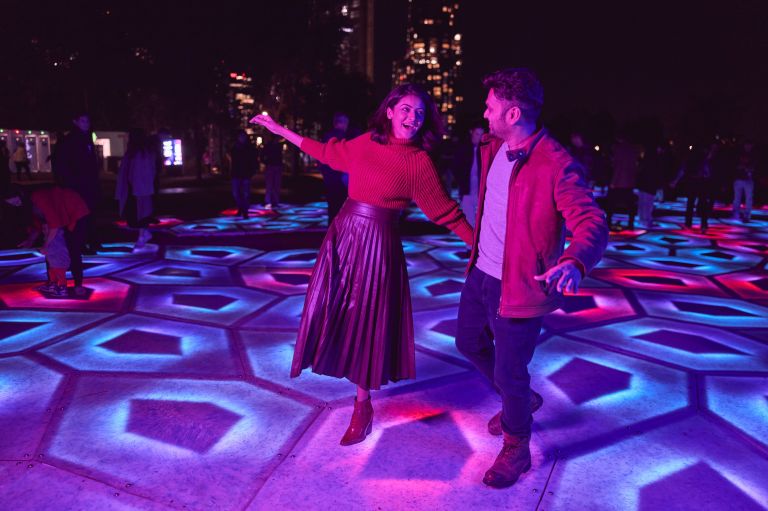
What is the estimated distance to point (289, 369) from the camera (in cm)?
429

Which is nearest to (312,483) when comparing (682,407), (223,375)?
(223,375)

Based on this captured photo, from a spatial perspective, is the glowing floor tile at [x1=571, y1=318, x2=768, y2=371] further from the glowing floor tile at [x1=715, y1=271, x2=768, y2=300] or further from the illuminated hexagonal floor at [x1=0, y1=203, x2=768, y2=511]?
the glowing floor tile at [x1=715, y1=271, x2=768, y2=300]

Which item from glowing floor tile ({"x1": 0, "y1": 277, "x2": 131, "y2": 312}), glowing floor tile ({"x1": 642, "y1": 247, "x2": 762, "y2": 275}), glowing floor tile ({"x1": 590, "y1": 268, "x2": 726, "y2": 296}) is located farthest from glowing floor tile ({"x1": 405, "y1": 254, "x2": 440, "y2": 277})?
glowing floor tile ({"x1": 0, "y1": 277, "x2": 131, "y2": 312})

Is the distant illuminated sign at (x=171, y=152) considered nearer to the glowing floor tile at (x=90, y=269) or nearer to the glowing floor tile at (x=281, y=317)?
the glowing floor tile at (x=90, y=269)

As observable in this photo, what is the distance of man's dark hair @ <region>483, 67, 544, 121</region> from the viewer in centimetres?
261

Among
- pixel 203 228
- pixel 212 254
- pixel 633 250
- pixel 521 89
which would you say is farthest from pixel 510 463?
pixel 203 228

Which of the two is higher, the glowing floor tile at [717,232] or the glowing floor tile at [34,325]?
the glowing floor tile at [717,232]

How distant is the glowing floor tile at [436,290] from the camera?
245 inches

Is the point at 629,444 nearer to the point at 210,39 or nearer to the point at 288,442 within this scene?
the point at 288,442

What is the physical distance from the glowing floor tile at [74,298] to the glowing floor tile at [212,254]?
1.77 m

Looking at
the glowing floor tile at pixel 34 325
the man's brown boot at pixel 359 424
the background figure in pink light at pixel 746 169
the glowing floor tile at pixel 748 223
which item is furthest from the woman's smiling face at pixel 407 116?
the background figure in pink light at pixel 746 169

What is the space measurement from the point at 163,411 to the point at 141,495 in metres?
0.91

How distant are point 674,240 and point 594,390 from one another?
829 cm

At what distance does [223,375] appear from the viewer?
164 inches
